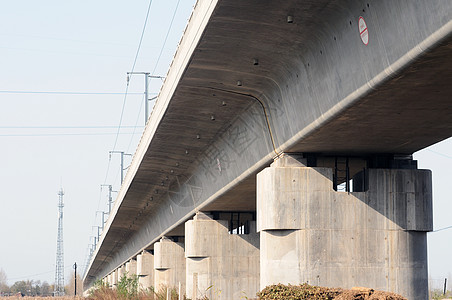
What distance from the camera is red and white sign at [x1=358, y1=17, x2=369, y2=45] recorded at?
42.7ft

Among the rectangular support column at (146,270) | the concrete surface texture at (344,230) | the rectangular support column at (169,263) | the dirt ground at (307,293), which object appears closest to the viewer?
the dirt ground at (307,293)

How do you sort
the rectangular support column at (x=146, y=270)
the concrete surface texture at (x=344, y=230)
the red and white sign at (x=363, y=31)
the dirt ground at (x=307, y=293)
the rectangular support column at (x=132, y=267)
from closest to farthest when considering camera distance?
the red and white sign at (x=363, y=31), the dirt ground at (x=307, y=293), the concrete surface texture at (x=344, y=230), the rectangular support column at (x=146, y=270), the rectangular support column at (x=132, y=267)

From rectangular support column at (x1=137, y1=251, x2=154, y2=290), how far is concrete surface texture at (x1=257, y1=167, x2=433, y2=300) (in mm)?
36158

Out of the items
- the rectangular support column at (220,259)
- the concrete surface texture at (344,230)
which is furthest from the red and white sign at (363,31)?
the rectangular support column at (220,259)

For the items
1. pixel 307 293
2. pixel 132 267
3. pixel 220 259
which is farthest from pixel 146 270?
pixel 307 293

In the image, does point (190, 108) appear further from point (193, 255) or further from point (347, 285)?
point (193, 255)

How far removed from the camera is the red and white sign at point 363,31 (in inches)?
512

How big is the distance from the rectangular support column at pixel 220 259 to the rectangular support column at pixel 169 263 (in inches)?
416

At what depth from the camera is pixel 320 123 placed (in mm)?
16312

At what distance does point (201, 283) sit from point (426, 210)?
50.0 feet

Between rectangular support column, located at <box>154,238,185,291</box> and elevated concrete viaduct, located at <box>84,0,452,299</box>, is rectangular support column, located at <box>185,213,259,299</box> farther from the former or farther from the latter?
rectangular support column, located at <box>154,238,185,291</box>

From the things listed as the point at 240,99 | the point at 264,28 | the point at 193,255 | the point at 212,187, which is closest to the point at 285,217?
the point at 240,99

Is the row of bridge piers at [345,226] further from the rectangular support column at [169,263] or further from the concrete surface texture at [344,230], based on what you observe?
the rectangular support column at [169,263]

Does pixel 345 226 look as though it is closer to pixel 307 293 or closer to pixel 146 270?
pixel 307 293
